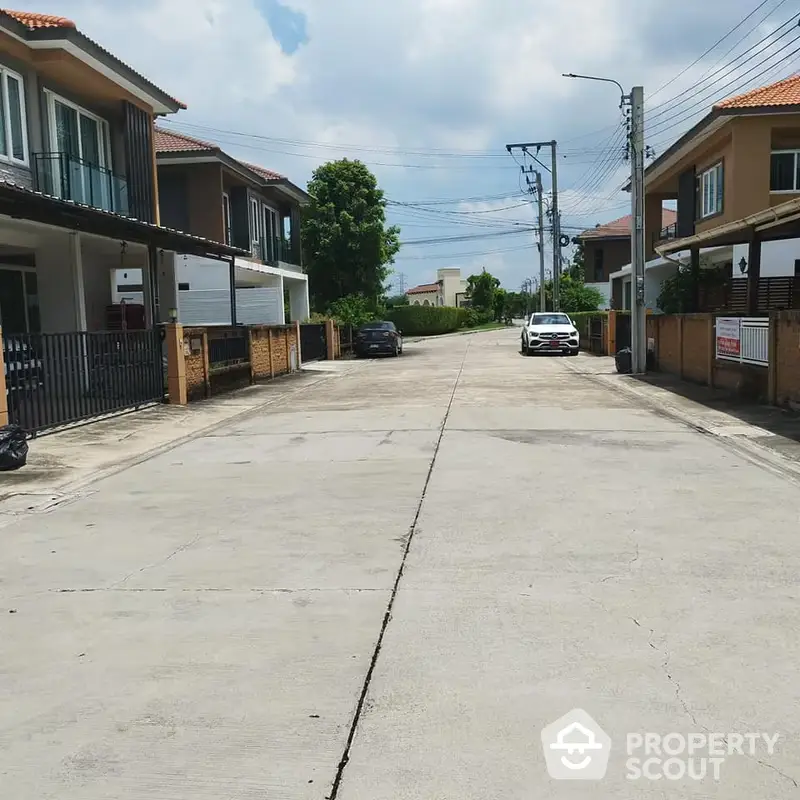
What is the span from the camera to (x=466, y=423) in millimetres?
13477

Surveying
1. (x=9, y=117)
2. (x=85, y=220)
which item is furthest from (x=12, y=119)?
(x=85, y=220)

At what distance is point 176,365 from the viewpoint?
1708 cm

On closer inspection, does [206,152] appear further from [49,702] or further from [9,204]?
[49,702]

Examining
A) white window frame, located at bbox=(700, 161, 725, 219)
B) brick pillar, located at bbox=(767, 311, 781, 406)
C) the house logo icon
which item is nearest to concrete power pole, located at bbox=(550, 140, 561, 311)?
white window frame, located at bbox=(700, 161, 725, 219)

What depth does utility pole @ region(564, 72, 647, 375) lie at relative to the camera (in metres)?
22.6

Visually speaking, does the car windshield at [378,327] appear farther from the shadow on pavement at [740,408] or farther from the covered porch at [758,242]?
the shadow on pavement at [740,408]

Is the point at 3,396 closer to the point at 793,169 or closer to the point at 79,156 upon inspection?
the point at 79,156

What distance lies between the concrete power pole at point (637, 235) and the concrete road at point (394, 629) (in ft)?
45.8

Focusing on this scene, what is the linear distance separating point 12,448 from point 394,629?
23.5ft

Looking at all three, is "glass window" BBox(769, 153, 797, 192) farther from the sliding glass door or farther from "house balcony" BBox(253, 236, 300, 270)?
the sliding glass door

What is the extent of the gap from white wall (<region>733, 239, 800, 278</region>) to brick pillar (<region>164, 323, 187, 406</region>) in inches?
708

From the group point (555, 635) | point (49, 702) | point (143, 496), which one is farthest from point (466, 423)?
point (49, 702)

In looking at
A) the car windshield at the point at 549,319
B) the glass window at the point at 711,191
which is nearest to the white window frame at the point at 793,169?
the glass window at the point at 711,191

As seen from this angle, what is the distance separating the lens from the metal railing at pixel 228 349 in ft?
64.8
